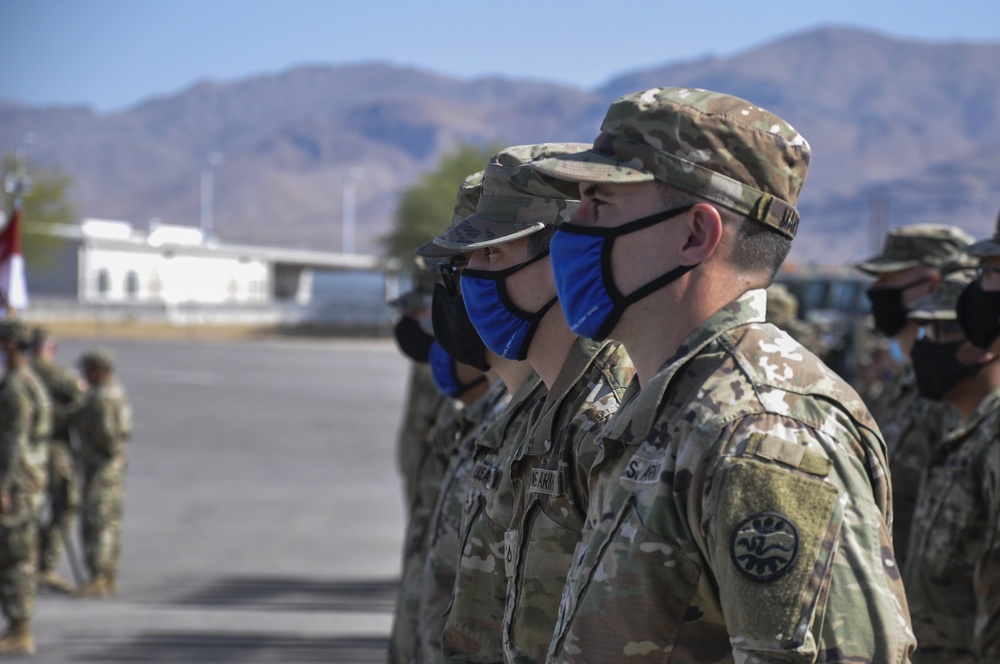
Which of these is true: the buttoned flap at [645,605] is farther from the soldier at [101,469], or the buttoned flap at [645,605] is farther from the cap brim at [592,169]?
the soldier at [101,469]

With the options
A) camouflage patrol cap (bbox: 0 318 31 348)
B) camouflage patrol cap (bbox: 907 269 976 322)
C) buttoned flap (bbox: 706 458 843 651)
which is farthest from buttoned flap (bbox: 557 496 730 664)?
camouflage patrol cap (bbox: 0 318 31 348)

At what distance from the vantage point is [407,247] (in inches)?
2469

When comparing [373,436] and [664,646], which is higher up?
[664,646]

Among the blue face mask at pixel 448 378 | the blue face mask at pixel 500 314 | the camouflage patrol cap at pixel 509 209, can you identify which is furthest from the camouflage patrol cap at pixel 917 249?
the blue face mask at pixel 500 314

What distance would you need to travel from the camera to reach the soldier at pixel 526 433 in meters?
2.47

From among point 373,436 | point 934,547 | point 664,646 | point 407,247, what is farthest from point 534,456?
point 407,247

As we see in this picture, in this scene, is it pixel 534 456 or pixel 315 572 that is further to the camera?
pixel 315 572

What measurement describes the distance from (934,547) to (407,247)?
194 ft

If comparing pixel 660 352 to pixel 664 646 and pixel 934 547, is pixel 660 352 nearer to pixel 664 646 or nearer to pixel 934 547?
pixel 664 646

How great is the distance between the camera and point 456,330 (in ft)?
11.5

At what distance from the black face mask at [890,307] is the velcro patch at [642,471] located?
428 cm

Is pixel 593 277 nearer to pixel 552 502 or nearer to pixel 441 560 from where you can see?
pixel 552 502

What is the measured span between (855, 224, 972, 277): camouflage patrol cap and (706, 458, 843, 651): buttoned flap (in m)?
4.38

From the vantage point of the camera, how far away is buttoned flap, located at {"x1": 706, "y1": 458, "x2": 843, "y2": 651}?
158cm
